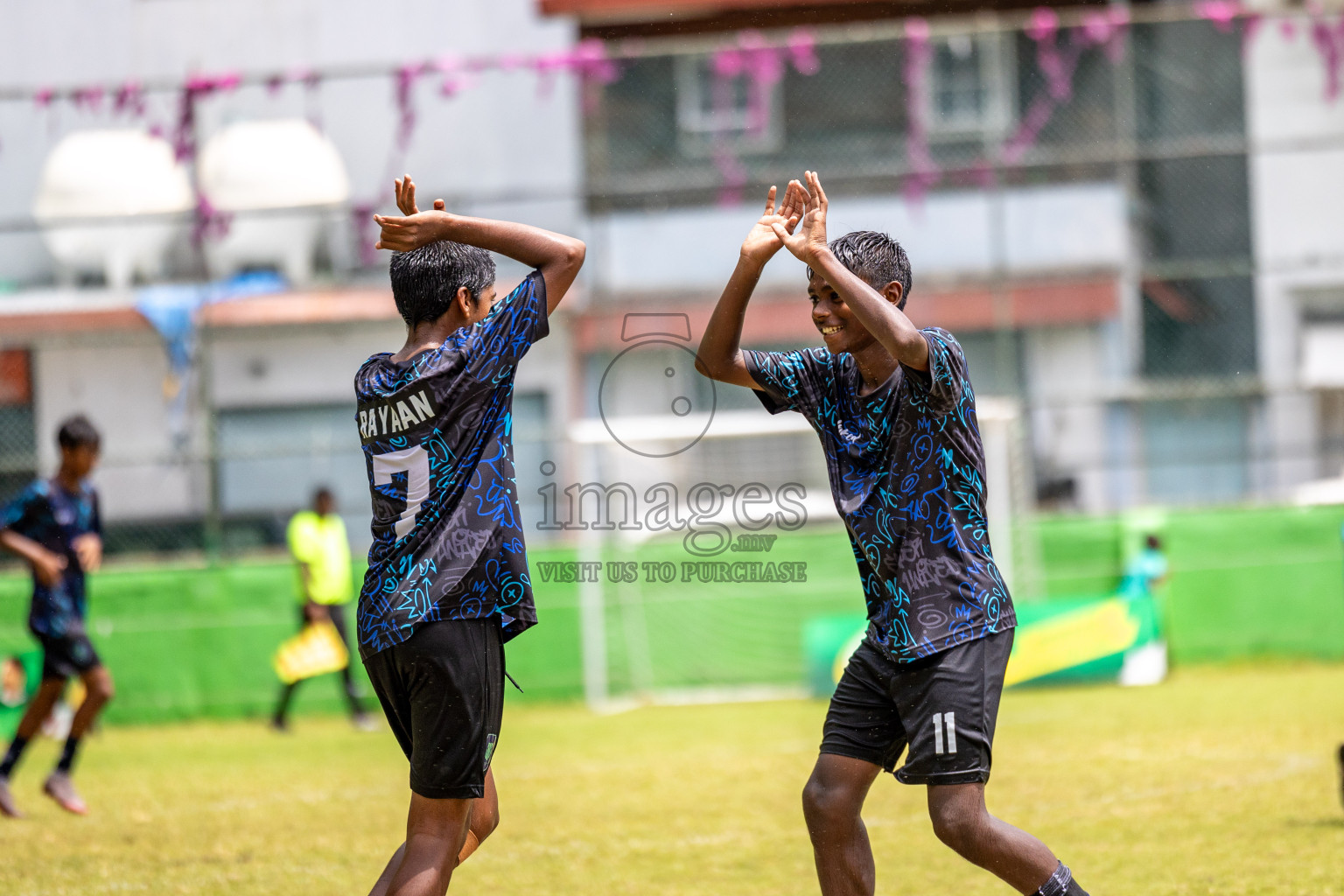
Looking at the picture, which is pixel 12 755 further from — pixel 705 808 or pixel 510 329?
pixel 510 329

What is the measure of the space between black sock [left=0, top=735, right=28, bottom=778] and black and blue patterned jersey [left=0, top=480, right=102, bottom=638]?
57cm

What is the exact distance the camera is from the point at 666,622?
13.3 m

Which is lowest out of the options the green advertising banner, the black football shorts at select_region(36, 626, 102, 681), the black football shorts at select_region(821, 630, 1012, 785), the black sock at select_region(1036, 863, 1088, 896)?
the green advertising banner

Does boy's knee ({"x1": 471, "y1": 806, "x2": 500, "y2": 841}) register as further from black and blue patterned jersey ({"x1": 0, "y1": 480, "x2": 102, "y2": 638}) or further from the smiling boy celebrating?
black and blue patterned jersey ({"x1": 0, "y1": 480, "x2": 102, "y2": 638})

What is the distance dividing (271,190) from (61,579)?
7447mm

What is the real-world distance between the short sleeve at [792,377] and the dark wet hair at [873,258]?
0.27 m

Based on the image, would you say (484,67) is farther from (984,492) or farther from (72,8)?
(984,492)

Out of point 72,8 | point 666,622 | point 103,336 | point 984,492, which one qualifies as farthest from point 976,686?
point 72,8

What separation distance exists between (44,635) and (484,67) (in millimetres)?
7652

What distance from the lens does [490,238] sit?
378 cm

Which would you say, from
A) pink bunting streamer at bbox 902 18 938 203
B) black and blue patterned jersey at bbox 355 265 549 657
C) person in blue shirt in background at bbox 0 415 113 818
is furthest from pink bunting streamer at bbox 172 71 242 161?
black and blue patterned jersey at bbox 355 265 549 657

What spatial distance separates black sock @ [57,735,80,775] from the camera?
7752mm

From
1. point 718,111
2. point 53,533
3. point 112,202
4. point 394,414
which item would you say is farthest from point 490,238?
point 718,111

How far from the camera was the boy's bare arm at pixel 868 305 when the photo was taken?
3.62 m
